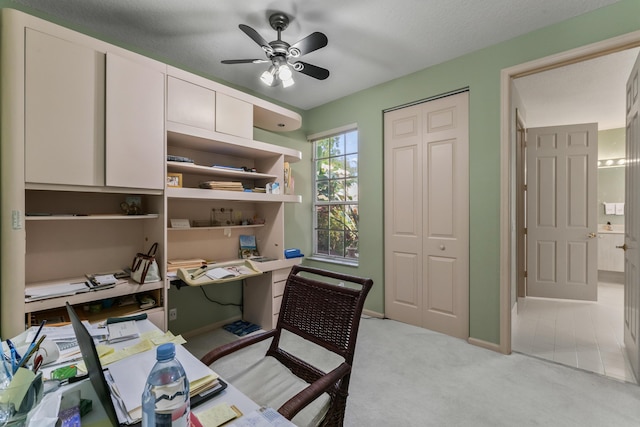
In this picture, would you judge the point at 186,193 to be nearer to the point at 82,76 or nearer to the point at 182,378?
the point at 82,76

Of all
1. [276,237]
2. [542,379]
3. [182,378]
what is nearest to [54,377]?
[182,378]

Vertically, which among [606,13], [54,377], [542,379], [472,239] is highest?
[606,13]

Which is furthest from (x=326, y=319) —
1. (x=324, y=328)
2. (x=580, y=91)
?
(x=580, y=91)

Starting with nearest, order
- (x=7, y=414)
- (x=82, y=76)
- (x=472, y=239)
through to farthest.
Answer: (x=7, y=414) < (x=82, y=76) < (x=472, y=239)

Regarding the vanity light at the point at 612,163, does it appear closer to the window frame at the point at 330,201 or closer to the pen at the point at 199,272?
the window frame at the point at 330,201

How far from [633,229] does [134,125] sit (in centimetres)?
396

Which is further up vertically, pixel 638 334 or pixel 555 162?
pixel 555 162

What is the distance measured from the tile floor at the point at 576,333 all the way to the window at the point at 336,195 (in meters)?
2.08

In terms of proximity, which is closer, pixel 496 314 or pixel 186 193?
pixel 186 193

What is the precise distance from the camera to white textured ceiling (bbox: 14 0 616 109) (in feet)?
6.87

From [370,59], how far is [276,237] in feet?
7.04

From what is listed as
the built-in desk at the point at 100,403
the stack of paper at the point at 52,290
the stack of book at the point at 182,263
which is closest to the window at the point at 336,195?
the stack of book at the point at 182,263

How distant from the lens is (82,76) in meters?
1.83

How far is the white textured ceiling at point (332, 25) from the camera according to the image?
209cm
